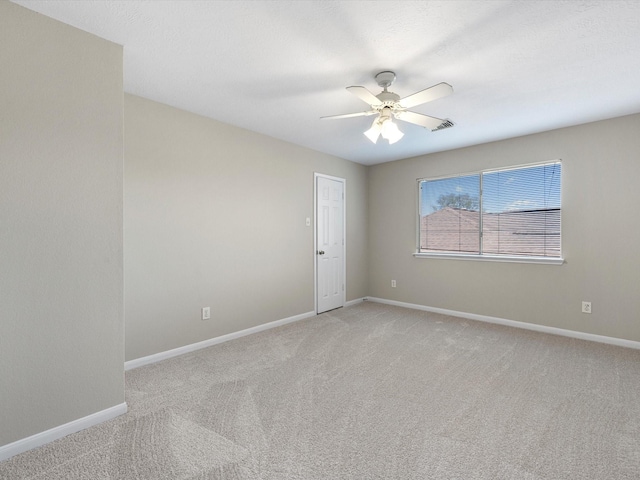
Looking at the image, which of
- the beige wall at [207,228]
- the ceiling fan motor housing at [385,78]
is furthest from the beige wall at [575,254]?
the ceiling fan motor housing at [385,78]

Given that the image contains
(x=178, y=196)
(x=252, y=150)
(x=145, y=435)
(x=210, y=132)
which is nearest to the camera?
(x=145, y=435)

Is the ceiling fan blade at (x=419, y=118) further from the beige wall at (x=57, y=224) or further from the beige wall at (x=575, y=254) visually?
the beige wall at (x=575, y=254)

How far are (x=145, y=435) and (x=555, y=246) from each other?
4536mm

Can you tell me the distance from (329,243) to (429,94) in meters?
3.05

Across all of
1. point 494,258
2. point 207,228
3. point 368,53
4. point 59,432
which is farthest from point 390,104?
point 59,432

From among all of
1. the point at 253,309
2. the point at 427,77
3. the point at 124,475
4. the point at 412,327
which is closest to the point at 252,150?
the point at 253,309

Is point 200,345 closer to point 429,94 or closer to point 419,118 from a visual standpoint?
point 419,118

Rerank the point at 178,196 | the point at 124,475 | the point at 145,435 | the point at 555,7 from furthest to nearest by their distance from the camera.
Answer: the point at 178,196
the point at 145,435
the point at 555,7
the point at 124,475

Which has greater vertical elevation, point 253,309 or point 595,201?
point 595,201

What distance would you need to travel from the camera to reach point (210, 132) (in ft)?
11.6

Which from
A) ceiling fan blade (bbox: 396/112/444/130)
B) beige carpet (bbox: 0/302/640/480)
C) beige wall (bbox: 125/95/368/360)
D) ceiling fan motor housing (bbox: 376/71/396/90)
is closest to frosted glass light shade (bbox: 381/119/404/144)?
ceiling fan blade (bbox: 396/112/444/130)

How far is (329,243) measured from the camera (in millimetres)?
5078

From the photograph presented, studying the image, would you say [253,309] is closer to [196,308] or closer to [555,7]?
[196,308]

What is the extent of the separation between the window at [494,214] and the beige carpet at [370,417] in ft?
4.25
